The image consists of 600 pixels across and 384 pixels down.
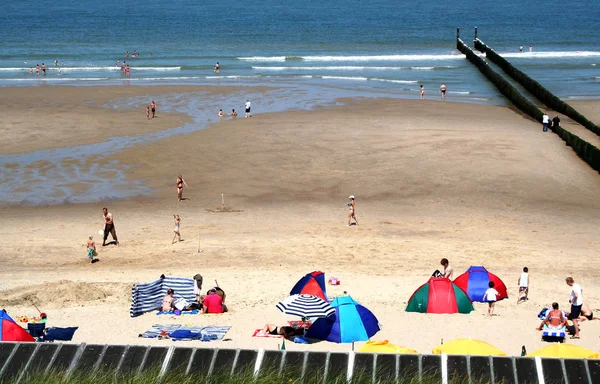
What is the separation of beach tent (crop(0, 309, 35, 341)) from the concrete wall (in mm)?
3393

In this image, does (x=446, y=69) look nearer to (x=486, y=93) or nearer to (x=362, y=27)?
(x=486, y=93)

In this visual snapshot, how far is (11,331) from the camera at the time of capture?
15.6 metres

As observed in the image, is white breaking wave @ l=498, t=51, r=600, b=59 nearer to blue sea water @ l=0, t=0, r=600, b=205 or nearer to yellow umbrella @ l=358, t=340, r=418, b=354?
blue sea water @ l=0, t=0, r=600, b=205

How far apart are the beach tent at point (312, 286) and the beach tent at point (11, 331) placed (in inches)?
221

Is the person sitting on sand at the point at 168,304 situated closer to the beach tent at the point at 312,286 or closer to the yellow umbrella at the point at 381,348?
the beach tent at the point at 312,286

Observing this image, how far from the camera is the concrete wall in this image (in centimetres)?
1124

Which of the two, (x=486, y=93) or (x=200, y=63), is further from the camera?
(x=200, y=63)

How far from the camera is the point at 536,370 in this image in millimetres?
11336

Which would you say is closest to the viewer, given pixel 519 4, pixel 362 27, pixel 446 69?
pixel 446 69

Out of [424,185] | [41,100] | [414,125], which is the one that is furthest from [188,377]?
[41,100]

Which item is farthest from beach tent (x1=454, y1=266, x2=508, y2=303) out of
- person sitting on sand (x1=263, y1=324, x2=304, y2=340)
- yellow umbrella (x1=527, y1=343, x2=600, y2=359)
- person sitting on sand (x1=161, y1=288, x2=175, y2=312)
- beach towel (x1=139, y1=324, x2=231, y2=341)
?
person sitting on sand (x1=161, y1=288, x2=175, y2=312)

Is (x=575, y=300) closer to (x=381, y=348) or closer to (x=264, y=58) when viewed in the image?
(x=381, y=348)

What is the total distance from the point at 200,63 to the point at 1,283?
5287 centimetres

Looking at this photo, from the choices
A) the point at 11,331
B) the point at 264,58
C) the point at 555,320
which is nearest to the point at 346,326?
the point at 555,320
